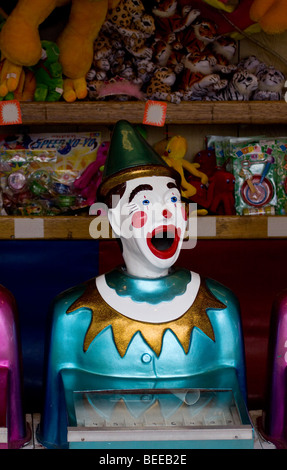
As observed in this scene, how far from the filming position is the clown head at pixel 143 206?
175 cm

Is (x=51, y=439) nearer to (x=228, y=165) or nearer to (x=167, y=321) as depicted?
(x=167, y=321)

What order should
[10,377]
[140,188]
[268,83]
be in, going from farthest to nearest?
[268,83] < [140,188] < [10,377]

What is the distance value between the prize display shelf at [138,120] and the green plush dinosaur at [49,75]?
0.05 metres

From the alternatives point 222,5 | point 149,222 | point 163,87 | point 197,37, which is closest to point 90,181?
point 163,87

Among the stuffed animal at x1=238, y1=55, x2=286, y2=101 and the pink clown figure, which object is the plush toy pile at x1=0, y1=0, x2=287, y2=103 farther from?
the pink clown figure

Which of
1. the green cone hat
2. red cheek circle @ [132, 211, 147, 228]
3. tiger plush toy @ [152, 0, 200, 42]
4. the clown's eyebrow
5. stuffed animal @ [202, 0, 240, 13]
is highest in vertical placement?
stuffed animal @ [202, 0, 240, 13]

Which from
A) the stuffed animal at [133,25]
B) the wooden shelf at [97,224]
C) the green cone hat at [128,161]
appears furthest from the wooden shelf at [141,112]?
the green cone hat at [128,161]

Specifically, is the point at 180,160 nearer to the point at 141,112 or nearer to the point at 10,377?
the point at 141,112

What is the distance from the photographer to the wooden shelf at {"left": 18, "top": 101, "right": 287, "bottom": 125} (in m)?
2.41

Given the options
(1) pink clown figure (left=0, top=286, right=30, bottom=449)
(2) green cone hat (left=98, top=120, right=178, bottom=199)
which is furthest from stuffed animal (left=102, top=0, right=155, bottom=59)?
(1) pink clown figure (left=0, top=286, right=30, bottom=449)

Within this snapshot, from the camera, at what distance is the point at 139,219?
1744mm

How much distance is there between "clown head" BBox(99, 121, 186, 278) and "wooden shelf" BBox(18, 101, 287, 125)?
23.2 inches

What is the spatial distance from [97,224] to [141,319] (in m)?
0.75

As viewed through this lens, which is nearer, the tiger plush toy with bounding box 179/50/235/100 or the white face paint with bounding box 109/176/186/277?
the white face paint with bounding box 109/176/186/277
